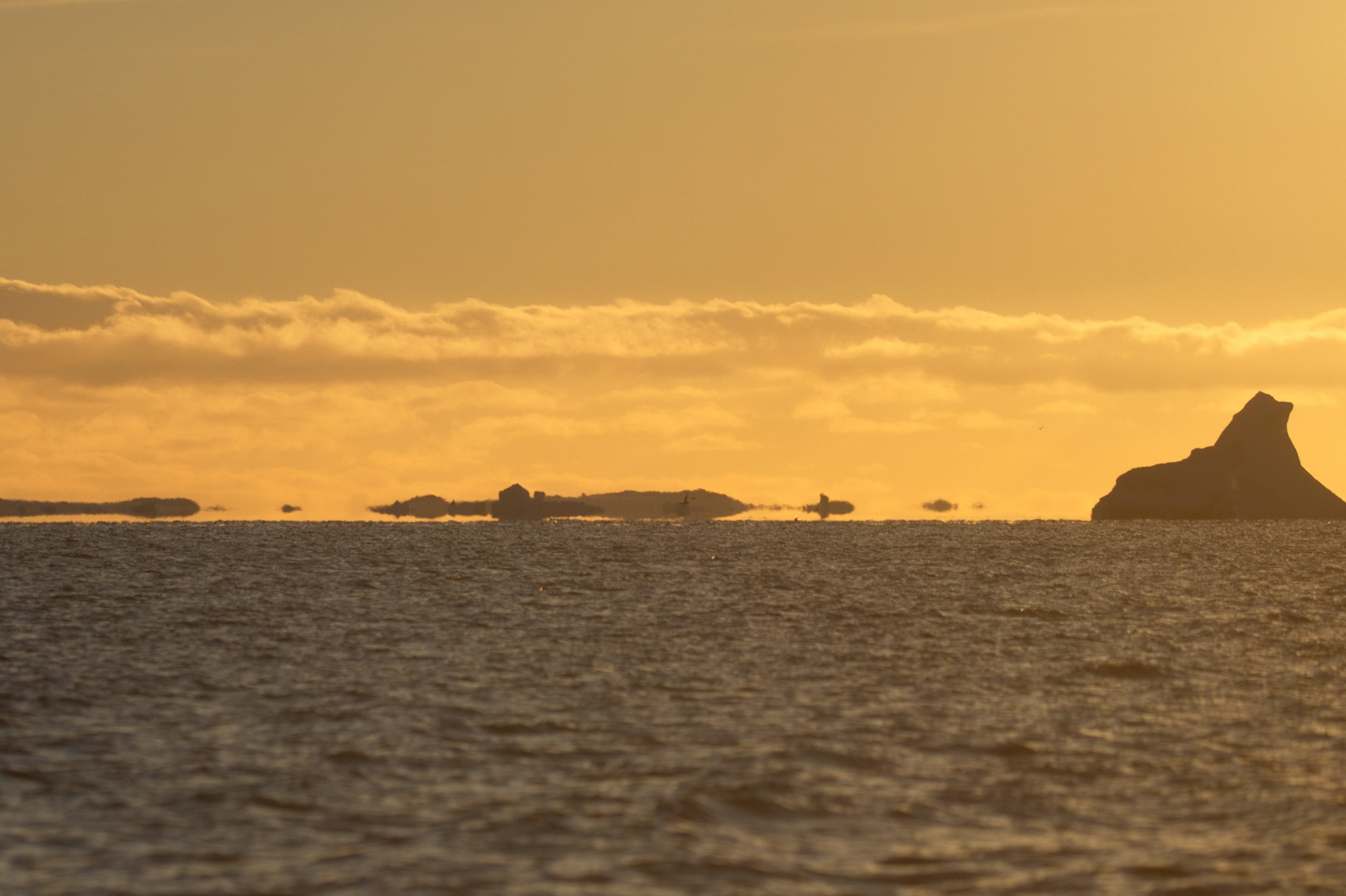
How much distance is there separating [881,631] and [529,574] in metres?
45.6

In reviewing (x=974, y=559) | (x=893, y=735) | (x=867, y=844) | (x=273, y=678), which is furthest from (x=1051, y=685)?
(x=974, y=559)

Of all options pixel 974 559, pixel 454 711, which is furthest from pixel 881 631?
pixel 974 559

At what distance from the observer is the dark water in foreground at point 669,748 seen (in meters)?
21.0

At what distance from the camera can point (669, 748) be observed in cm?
2988

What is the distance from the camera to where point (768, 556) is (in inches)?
5148

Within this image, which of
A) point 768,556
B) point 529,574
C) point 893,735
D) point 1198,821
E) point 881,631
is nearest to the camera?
point 1198,821

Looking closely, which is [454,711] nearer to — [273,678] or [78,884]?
[273,678]

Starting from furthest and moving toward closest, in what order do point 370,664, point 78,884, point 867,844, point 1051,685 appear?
point 370,664 → point 1051,685 → point 867,844 → point 78,884

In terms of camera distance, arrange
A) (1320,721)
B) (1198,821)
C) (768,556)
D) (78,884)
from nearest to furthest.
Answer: (78,884), (1198,821), (1320,721), (768,556)

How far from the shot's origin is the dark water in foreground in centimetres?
2102

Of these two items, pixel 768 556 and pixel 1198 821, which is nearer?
pixel 1198 821

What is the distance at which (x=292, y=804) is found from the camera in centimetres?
2477

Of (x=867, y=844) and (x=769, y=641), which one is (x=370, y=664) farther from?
(x=867, y=844)

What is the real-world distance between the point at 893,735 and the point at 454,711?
11315 mm
